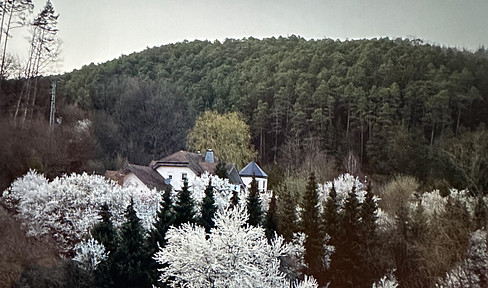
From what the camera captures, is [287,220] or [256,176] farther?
[256,176]

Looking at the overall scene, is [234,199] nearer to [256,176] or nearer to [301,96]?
[256,176]

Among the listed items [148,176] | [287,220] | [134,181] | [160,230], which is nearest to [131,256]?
[160,230]

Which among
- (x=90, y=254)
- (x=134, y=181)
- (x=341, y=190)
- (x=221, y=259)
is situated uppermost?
(x=221, y=259)

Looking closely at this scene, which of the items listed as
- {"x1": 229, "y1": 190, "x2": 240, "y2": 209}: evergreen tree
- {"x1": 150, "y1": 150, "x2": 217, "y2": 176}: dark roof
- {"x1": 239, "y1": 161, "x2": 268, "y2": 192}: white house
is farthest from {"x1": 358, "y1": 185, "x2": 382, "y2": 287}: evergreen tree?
{"x1": 239, "y1": 161, "x2": 268, "y2": 192}: white house

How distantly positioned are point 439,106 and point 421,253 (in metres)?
22.6

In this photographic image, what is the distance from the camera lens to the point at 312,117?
43594 mm

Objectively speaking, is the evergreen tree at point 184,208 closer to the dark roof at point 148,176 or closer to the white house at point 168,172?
the white house at point 168,172

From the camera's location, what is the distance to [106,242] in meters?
17.5

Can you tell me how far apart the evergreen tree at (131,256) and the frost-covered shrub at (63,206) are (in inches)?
47.4

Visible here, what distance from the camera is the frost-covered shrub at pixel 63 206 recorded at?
1797 centimetres

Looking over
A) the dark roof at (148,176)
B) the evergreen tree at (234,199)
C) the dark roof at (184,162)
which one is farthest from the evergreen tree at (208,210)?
the dark roof at (184,162)

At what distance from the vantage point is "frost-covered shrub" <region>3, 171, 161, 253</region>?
17969mm

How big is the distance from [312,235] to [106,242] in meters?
7.43

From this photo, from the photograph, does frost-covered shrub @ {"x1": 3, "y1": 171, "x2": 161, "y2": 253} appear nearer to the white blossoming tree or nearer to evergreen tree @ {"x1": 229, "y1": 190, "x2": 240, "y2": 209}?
evergreen tree @ {"x1": 229, "y1": 190, "x2": 240, "y2": 209}
